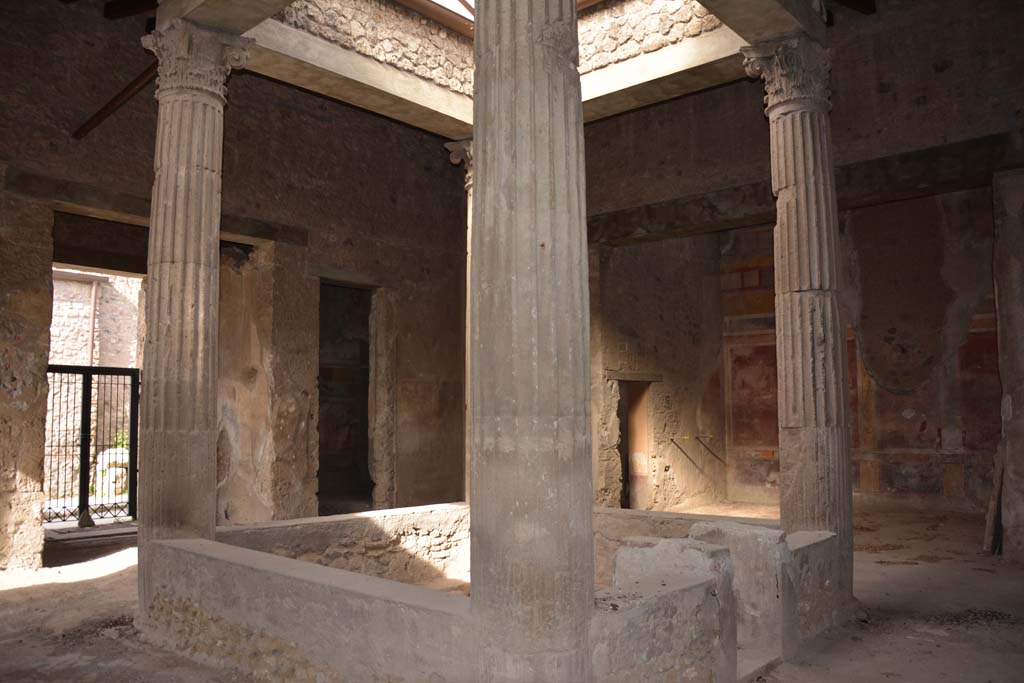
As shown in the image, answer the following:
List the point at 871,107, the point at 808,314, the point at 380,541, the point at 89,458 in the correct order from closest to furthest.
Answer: the point at 808,314 < the point at 380,541 < the point at 871,107 < the point at 89,458

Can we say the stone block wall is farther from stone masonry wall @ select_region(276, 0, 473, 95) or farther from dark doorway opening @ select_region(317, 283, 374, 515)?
dark doorway opening @ select_region(317, 283, 374, 515)

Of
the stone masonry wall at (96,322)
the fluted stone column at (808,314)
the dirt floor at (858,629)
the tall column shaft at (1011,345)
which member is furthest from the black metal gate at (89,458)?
the tall column shaft at (1011,345)

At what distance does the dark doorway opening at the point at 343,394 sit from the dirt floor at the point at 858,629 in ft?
18.6

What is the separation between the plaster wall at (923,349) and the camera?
11.2 meters

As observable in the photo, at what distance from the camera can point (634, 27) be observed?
306 inches

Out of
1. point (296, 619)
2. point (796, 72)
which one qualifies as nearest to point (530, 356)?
point (296, 619)

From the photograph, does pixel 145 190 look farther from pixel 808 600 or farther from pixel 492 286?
pixel 808 600

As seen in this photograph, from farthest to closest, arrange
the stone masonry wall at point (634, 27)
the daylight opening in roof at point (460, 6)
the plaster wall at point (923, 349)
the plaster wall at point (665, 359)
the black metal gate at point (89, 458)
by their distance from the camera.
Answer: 1. the plaster wall at point (665, 359)
2. the plaster wall at point (923, 349)
3. the black metal gate at point (89, 458)
4. the daylight opening in roof at point (460, 6)
5. the stone masonry wall at point (634, 27)

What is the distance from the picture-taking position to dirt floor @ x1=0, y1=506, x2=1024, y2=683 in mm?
4680

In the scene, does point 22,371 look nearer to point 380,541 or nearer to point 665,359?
point 380,541

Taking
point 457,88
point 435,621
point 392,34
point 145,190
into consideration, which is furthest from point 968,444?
point 145,190

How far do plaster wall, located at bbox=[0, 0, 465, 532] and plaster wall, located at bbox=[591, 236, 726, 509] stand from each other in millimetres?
2347

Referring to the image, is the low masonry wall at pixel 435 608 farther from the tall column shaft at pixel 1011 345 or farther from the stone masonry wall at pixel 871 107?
the stone masonry wall at pixel 871 107

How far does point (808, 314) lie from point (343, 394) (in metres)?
10.0
